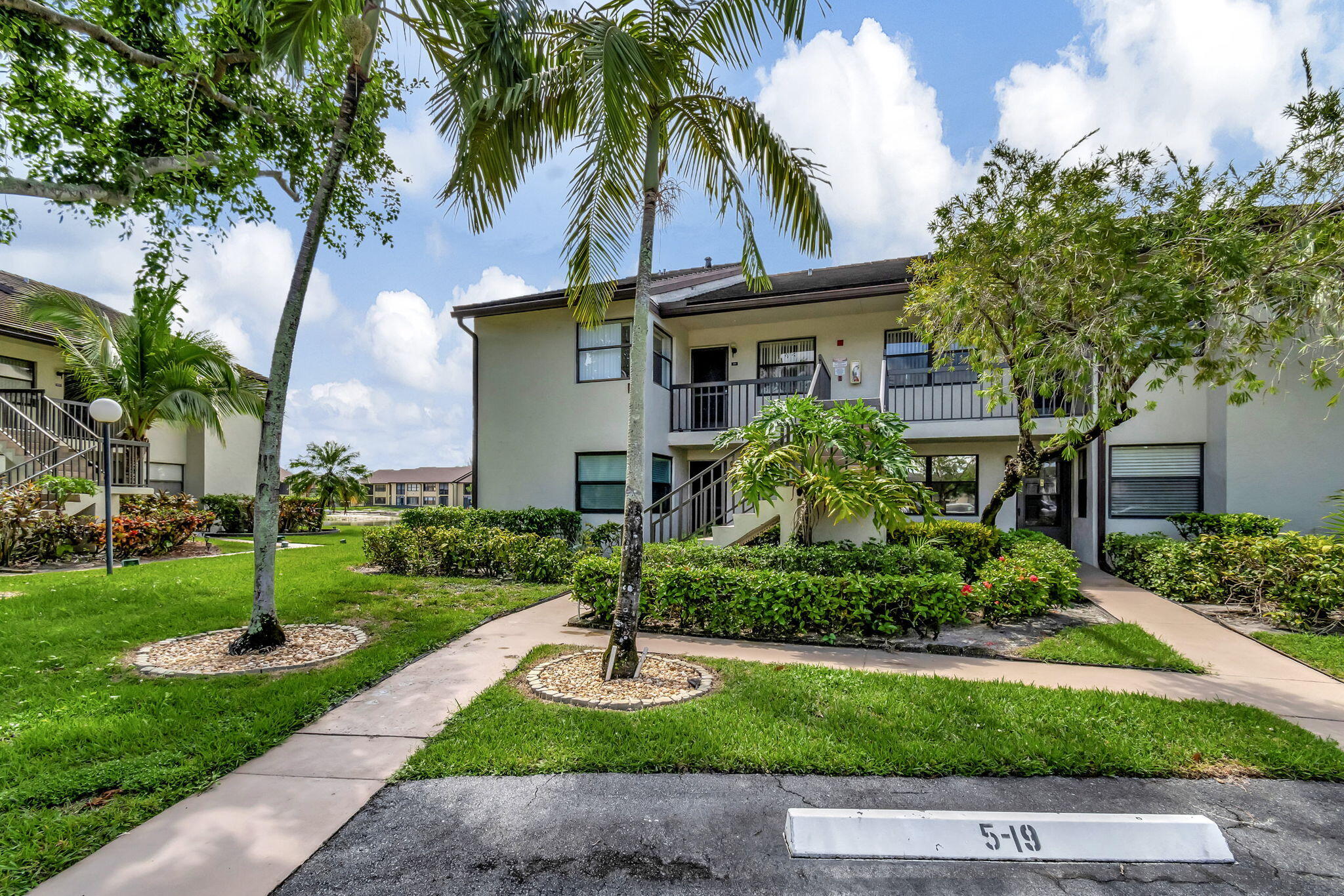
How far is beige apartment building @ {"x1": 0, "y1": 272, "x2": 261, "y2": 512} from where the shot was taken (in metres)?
12.7

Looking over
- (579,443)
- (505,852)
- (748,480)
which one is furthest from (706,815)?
(579,443)

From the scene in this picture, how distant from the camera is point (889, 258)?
1738 centimetres

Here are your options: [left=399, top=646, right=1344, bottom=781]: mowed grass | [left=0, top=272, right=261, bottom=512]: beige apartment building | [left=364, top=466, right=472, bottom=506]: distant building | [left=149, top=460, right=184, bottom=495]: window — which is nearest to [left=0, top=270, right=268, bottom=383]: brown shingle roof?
[left=0, top=272, right=261, bottom=512]: beige apartment building

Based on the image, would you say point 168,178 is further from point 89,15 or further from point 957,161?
point 957,161

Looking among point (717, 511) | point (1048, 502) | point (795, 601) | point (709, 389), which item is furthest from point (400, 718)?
point (1048, 502)

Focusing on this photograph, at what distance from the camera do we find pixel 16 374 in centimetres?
1592

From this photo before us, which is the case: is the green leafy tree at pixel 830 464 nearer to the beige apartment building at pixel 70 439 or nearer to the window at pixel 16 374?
the beige apartment building at pixel 70 439

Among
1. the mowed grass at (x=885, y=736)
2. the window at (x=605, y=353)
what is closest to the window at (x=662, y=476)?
the window at (x=605, y=353)

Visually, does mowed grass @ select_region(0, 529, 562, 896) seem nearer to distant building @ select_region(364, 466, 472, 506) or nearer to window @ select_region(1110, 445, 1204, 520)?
window @ select_region(1110, 445, 1204, 520)

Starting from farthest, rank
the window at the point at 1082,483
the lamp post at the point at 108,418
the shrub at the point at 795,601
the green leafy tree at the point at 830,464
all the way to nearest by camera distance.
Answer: the window at the point at 1082,483 → the lamp post at the point at 108,418 → the green leafy tree at the point at 830,464 → the shrub at the point at 795,601

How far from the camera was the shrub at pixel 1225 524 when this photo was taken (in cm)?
916

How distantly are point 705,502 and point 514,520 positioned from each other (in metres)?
4.14

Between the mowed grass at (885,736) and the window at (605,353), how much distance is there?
355 inches

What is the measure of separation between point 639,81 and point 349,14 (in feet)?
11.8
